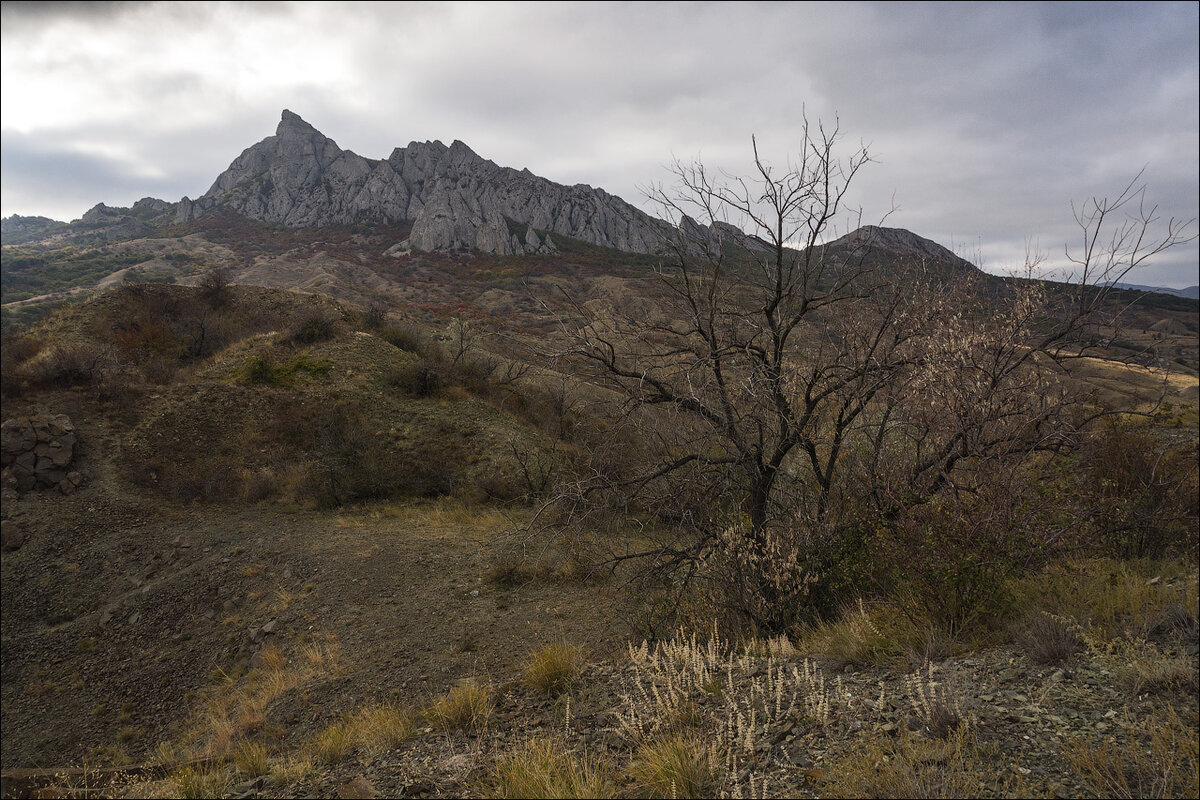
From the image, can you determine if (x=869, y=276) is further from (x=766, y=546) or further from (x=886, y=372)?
(x=766, y=546)

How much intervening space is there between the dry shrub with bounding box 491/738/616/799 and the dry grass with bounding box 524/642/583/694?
52.7 inches

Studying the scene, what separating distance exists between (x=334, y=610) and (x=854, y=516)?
812 centimetres

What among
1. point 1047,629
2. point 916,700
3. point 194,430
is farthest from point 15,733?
point 1047,629

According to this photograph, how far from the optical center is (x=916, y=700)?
3.12m

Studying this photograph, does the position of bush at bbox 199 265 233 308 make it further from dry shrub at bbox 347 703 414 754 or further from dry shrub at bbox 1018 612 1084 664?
dry shrub at bbox 1018 612 1084 664

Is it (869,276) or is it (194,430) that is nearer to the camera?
(869,276)

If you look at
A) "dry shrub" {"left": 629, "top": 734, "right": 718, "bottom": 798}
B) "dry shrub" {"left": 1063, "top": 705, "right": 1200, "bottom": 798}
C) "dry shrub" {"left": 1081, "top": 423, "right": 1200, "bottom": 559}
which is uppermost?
"dry shrub" {"left": 1081, "top": 423, "right": 1200, "bottom": 559}

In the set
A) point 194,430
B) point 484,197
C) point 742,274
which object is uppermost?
point 484,197

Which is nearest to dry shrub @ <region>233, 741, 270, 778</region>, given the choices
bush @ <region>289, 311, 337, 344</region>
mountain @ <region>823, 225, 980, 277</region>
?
mountain @ <region>823, 225, 980, 277</region>

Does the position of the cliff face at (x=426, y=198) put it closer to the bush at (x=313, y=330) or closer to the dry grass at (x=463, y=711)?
the bush at (x=313, y=330)

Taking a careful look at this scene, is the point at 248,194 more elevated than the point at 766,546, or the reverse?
the point at 248,194

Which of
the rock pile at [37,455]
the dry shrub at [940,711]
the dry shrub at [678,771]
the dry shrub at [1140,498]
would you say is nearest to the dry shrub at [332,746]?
the dry shrub at [678,771]

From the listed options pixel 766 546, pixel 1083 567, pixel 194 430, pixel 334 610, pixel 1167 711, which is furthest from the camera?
pixel 194 430

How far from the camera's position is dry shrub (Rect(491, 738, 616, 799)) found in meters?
2.79
